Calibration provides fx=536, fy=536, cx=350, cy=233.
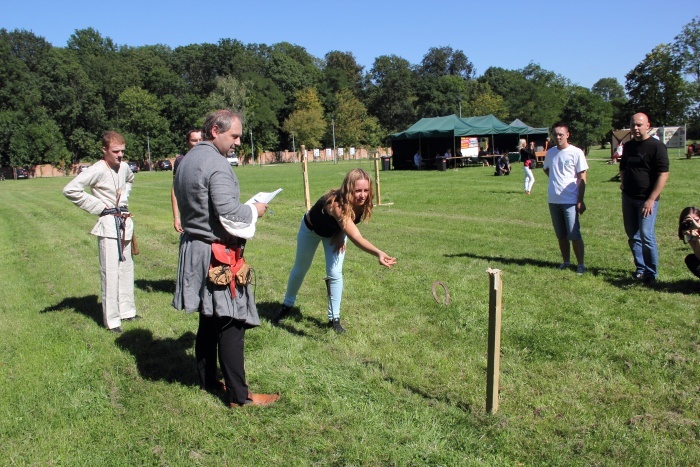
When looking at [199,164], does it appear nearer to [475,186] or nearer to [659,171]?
[659,171]

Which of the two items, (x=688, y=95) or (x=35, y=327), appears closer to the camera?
(x=35, y=327)

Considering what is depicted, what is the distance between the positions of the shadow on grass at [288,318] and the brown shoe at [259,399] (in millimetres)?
1249

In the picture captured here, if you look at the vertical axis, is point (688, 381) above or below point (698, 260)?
below

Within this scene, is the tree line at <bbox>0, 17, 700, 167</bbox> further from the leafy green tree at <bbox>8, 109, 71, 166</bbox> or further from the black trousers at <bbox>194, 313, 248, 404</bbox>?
the black trousers at <bbox>194, 313, 248, 404</bbox>

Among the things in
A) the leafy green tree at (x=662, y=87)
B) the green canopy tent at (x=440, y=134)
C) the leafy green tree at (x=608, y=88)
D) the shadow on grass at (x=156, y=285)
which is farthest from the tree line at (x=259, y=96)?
the shadow on grass at (x=156, y=285)

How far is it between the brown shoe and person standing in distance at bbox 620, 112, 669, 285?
15.2 ft

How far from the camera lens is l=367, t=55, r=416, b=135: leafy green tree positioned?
93438 mm

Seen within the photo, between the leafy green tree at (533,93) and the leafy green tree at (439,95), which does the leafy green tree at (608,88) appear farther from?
the leafy green tree at (439,95)

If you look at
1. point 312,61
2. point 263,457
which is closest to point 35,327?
point 263,457

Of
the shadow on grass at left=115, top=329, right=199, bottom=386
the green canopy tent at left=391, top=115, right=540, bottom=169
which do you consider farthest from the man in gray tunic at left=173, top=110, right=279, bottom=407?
the green canopy tent at left=391, top=115, right=540, bottom=169

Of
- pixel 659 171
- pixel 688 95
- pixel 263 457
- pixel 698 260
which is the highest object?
pixel 688 95

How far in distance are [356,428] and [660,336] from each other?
290cm

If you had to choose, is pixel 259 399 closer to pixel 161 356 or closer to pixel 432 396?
pixel 432 396

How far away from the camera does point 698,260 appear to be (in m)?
5.79
